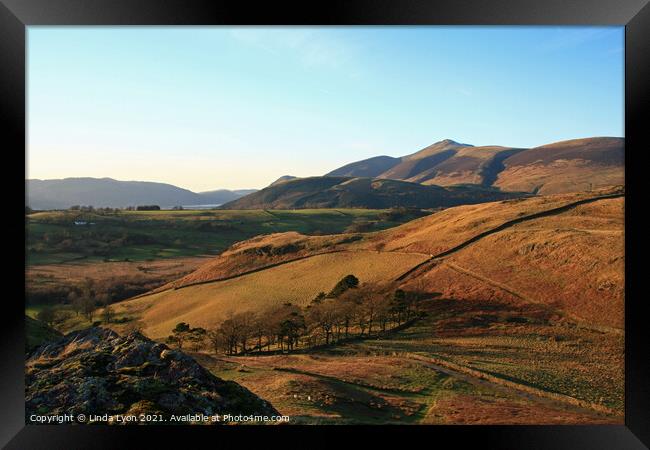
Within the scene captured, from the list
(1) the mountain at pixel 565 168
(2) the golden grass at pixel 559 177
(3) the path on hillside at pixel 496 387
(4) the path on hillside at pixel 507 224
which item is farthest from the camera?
(2) the golden grass at pixel 559 177

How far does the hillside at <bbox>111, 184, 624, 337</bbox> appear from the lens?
1001cm

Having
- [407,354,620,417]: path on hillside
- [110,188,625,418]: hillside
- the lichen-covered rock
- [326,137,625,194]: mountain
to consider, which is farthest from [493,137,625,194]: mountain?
the lichen-covered rock

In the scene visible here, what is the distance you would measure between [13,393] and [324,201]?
20.8 m

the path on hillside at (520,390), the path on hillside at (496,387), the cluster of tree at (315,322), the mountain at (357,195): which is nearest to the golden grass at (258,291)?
the cluster of tree at (315,322)

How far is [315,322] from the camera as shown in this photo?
36.3 feet

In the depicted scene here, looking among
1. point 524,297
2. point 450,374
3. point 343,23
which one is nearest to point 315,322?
point 450,374

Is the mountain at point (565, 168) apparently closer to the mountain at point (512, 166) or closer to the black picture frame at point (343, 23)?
the mountain at point (512, 166)

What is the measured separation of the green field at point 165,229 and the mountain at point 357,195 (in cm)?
103

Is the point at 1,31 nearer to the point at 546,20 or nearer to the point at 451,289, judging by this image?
the point at 546,20

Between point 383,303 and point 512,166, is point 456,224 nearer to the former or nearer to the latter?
point 383,303

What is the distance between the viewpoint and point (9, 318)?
5.92 m

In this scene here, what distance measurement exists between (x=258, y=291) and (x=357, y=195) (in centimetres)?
1322

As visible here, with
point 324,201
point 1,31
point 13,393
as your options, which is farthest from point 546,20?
point 324,201

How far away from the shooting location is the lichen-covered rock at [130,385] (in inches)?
251
